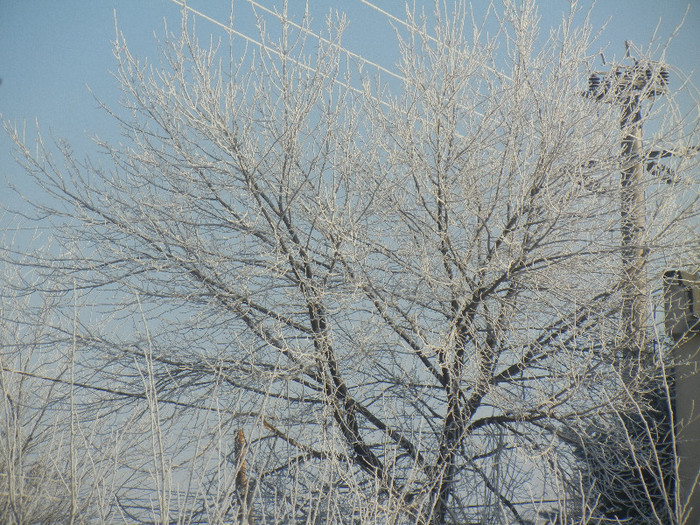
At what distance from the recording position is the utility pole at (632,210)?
786 cm

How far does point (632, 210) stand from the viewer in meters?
8.11

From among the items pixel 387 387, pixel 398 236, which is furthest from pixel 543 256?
pixel 387 387

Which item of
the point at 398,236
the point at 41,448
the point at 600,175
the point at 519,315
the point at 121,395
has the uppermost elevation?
the point at 600,175

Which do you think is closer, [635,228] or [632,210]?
[632,210]

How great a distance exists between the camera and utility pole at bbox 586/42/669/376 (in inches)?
310

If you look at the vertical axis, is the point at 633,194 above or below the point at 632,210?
above

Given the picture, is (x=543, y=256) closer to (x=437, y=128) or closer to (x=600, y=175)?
(x=600, y=175)

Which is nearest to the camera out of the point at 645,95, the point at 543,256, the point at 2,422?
the point at 2,422

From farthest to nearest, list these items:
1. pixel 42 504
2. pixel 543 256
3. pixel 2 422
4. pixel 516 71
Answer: pixel 516 71 → pixel 543 256 → pixel 42 504 → pixel 2 422

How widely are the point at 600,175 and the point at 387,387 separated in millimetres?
3124

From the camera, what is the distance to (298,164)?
841 cm

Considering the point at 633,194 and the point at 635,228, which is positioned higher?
the point at 633,194

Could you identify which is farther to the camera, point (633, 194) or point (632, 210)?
point (633, 194)

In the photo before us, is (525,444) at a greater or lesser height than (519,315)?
lesser
